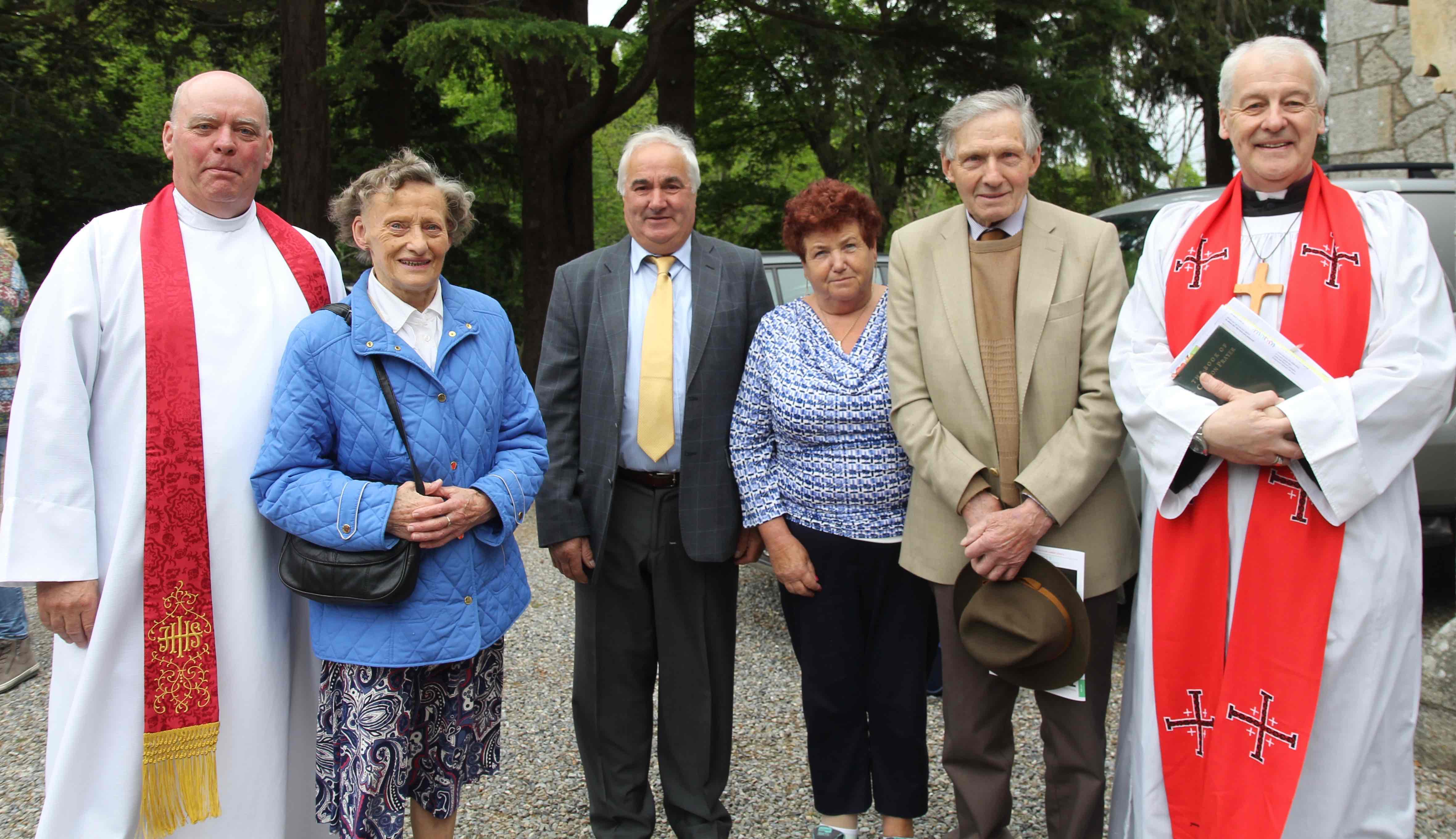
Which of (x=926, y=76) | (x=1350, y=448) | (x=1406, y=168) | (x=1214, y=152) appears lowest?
(x=1350, y=448)

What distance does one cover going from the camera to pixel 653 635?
3.24 metres

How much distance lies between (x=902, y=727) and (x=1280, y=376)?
1351mm

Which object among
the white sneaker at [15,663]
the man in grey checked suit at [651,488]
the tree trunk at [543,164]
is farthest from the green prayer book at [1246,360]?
the tree trunk at [543,164]

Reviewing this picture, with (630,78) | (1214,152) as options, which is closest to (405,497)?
(630,78)

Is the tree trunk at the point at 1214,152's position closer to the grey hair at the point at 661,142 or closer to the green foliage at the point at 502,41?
the green foliage at the point at 502,41

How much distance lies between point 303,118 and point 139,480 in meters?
7.16

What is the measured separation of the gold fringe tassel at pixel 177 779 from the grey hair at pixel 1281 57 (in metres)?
2.86

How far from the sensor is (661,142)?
10.3 feet

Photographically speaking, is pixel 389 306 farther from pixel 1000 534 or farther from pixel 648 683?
pixel 1000 534

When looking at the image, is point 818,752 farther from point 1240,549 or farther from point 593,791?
point 1240,549

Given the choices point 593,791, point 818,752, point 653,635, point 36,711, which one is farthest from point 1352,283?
point 36,711

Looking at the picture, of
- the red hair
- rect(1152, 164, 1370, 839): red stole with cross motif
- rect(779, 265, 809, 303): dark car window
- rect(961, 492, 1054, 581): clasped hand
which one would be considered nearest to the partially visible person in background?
rect(779, 265, 809, 303): dark car window

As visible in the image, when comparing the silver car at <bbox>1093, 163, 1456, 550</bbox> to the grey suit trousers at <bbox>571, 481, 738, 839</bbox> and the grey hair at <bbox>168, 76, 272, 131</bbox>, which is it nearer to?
the grey suit trousers at <bbox>571, 481, 738, 839</bbox>

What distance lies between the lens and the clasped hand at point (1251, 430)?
237 centimetres
